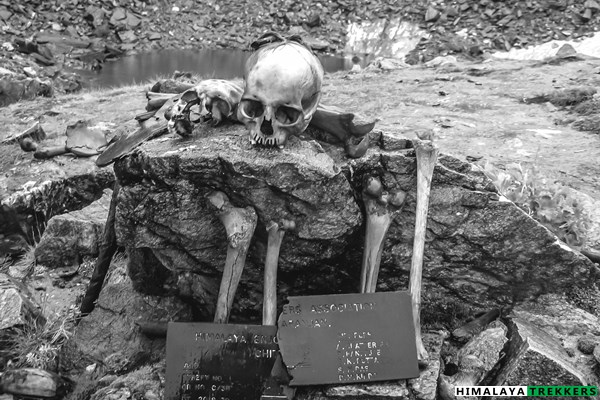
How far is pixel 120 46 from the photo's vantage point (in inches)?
914

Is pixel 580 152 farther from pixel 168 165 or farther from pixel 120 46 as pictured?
pixel 120 46

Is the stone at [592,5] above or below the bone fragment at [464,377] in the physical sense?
below

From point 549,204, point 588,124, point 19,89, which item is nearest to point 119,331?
point 549,204

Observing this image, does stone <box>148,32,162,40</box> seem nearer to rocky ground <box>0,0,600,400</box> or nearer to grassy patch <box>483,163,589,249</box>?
rocky ground <box>0,0,600,400</box>

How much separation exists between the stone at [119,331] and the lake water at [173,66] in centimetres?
1261

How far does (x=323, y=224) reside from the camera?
4.14 metres

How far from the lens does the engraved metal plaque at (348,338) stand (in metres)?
3.65

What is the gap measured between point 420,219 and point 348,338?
929 millimetres

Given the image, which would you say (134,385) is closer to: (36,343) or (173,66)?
(36,343)

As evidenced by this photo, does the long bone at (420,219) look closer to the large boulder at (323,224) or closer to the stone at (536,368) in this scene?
the large boulder at (323,224)

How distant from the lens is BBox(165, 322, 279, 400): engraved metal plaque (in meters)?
3.70

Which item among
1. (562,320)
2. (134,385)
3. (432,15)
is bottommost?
(432,15)

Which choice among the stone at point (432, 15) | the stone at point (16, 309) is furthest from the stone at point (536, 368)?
Answer: the stone at point (432, 15)

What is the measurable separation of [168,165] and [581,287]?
293 cm
